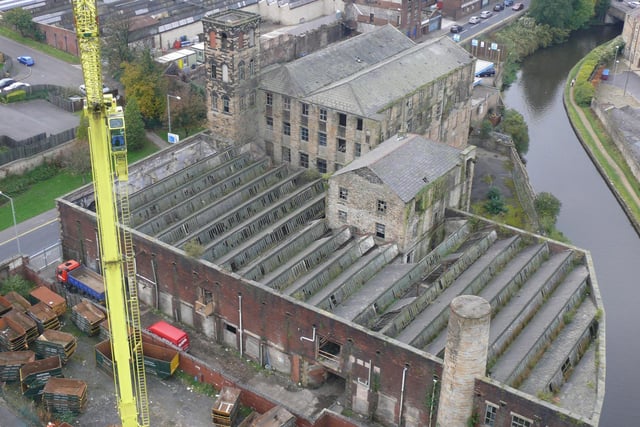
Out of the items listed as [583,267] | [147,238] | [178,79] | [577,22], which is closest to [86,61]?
[147,238]

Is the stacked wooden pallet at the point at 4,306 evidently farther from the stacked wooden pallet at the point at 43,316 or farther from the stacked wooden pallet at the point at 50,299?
the stacked wooden pallet at the point at 50,299

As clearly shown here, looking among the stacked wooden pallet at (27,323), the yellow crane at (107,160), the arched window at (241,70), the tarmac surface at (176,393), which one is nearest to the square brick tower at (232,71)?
the arched window at (241,70)

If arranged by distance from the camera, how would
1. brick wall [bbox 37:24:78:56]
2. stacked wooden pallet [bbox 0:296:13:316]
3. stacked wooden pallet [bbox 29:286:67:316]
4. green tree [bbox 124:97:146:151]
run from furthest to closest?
brick wall [bbox 37:24:78:56] < green tree [bbox 124:97:146:151] < stacked wooden pallet [bbox 29:286:67:316] < stacked wooden pallet [bbox 0:296:13:316]

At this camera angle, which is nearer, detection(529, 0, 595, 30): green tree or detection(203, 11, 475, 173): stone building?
detection(203, 11, 475, 173): stone building

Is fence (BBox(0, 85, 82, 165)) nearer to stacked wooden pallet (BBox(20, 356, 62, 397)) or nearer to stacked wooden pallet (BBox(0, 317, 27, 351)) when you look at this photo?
stacked wooden pallet (BBox(0, 317, 27, 351))

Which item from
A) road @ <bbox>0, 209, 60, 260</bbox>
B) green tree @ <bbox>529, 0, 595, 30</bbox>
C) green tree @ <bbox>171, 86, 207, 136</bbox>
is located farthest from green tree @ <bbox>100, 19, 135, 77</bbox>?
green tree @ <bbox>529, 0, 595, 30</bbox>

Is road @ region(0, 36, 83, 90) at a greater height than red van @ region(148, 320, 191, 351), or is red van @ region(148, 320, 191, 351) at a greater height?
road @ region(0, 36, 83, 90)

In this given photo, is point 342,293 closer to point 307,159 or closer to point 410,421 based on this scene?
point 410,421
